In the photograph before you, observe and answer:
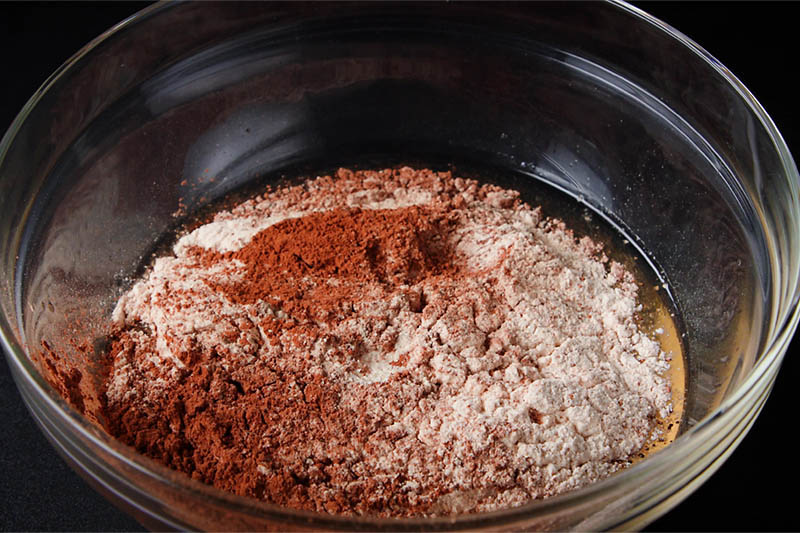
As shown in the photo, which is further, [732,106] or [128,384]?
[732,106]

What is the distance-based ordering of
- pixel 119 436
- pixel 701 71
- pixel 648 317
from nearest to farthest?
pixel 119 436 → pixel 648 317 → pixel 701 71

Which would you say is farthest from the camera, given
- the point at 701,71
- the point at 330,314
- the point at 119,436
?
the point at 701,71

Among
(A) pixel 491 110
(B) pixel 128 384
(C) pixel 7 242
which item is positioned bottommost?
(B) pixel 128 384

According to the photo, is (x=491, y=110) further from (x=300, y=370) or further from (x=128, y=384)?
(x=128, y=384)

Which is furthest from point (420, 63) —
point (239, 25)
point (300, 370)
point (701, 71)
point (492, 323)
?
point (300, 370)

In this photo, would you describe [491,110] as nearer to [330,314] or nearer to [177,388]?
[330,314]

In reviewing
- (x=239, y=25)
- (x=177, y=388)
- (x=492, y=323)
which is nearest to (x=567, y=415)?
(x=492, y=323)

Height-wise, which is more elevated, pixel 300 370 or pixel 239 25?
pixel 239 25
